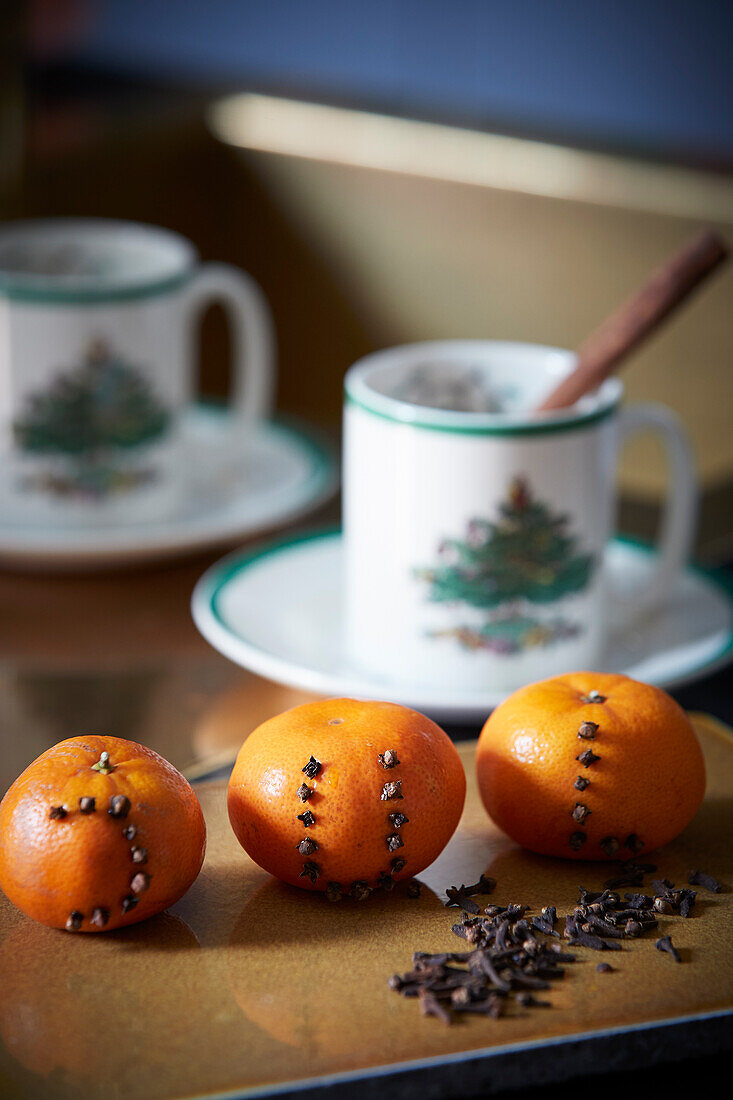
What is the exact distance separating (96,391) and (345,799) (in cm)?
45

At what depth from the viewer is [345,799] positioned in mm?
495

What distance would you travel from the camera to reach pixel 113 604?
85 centimetres

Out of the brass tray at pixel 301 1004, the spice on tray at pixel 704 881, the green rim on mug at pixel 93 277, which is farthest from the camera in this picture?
the green rim on mug at pixel 93 277

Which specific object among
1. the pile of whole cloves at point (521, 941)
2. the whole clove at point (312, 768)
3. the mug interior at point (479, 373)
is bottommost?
the pile of whole cloves at point (521, 941)

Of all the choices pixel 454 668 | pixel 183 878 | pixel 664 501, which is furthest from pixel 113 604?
pixel 664 501

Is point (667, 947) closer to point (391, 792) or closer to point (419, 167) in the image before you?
point (391, 792)

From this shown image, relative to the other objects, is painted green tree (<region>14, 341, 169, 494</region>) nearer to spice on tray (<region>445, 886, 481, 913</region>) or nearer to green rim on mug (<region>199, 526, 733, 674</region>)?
green rim on mug (<region>199, 526, 733, 674</region>)

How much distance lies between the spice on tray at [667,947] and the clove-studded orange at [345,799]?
0.30ft

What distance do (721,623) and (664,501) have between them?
32 cm

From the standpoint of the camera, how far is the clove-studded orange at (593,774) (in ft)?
1.75

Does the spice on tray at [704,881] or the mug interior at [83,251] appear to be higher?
the mug interior at [83,251]

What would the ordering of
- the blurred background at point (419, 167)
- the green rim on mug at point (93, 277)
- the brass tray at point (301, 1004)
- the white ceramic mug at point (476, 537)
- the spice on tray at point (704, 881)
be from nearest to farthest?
the brass tray at point (301, 1004) < the spice on tray at point (704, 881) < the white ceramic mug at point (476, 537) < the green rim on mug at point (93, 277) < the blurred background at point (419, 167)

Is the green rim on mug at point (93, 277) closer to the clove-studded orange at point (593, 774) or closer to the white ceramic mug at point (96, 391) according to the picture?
the white ceramic mug at point (96, 391)

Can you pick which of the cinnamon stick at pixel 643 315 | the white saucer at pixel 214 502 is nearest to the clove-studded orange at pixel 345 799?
the cinnamon stick at pixel 643 315
